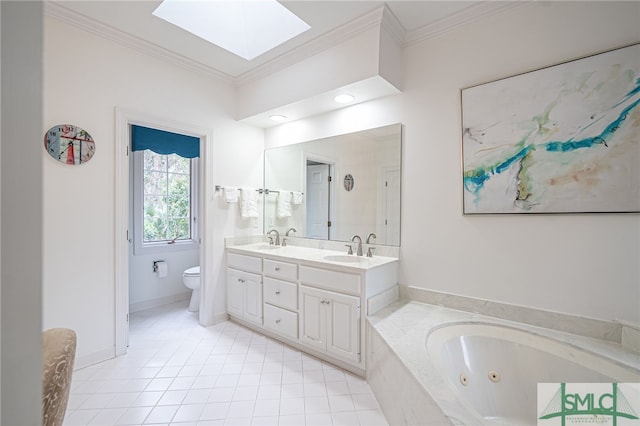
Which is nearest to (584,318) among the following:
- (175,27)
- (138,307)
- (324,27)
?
(324,27)

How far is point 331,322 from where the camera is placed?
7.30 ft

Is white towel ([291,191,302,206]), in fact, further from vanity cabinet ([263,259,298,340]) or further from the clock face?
the clock face

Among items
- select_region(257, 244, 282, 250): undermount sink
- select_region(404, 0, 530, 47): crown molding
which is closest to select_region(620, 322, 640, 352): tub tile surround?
select_region(404, 0, 530, 47): crown molding

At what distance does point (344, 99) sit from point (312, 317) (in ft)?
6.24

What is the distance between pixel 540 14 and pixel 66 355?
9.57 ft

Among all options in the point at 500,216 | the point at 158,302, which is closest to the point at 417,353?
the point at 500,216

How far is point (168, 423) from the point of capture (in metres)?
1.64

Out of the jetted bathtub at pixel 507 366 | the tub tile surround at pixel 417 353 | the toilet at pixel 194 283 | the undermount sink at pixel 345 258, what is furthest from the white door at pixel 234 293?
the jetted bathtub at pixel 507 366

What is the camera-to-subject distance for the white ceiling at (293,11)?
2014 millimetres

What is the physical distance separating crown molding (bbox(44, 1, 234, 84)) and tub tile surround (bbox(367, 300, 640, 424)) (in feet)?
9.32

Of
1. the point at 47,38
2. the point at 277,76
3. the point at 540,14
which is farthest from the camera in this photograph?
the point at 277,76

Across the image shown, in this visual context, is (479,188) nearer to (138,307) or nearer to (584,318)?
(584,318)

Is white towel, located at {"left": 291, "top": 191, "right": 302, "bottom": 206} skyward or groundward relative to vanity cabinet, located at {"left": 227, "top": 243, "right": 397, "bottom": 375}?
skyward

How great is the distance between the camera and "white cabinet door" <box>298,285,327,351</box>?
228cm
